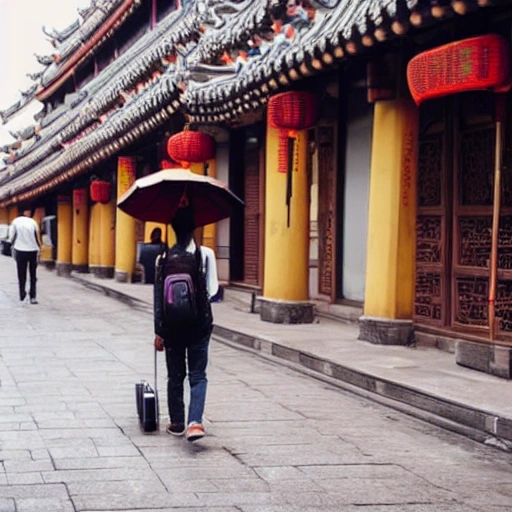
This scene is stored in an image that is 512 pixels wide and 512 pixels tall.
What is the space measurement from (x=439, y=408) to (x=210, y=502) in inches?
112

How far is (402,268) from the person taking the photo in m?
10.7

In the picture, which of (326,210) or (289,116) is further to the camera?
(326,210)

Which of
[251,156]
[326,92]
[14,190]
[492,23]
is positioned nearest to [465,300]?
[492,23]

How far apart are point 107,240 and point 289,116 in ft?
48.2

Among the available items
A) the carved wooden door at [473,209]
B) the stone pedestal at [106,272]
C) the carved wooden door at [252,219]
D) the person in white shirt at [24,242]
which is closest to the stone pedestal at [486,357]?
the carved wooden door at [473,209]

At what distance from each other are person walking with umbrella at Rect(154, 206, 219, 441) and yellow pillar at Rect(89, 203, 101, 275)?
20536 millimetres

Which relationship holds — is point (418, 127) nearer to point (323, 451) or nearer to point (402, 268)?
point (402, 268)

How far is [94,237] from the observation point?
2831cm

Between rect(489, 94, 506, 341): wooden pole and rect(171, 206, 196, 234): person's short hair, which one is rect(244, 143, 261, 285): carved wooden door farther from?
rect(171, 206, 196, 234): person's short hair

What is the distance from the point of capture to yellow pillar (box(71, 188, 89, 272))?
3041 cm

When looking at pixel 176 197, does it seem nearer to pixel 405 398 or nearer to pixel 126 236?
pixel 405 398

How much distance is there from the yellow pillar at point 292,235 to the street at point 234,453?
3.16 m

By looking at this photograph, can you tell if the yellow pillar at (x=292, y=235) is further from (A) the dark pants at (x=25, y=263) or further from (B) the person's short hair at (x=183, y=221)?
(B) the person's short hair at (x=183, y=221)

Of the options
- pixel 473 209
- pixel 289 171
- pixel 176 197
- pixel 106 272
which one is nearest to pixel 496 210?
pixel 473 209
